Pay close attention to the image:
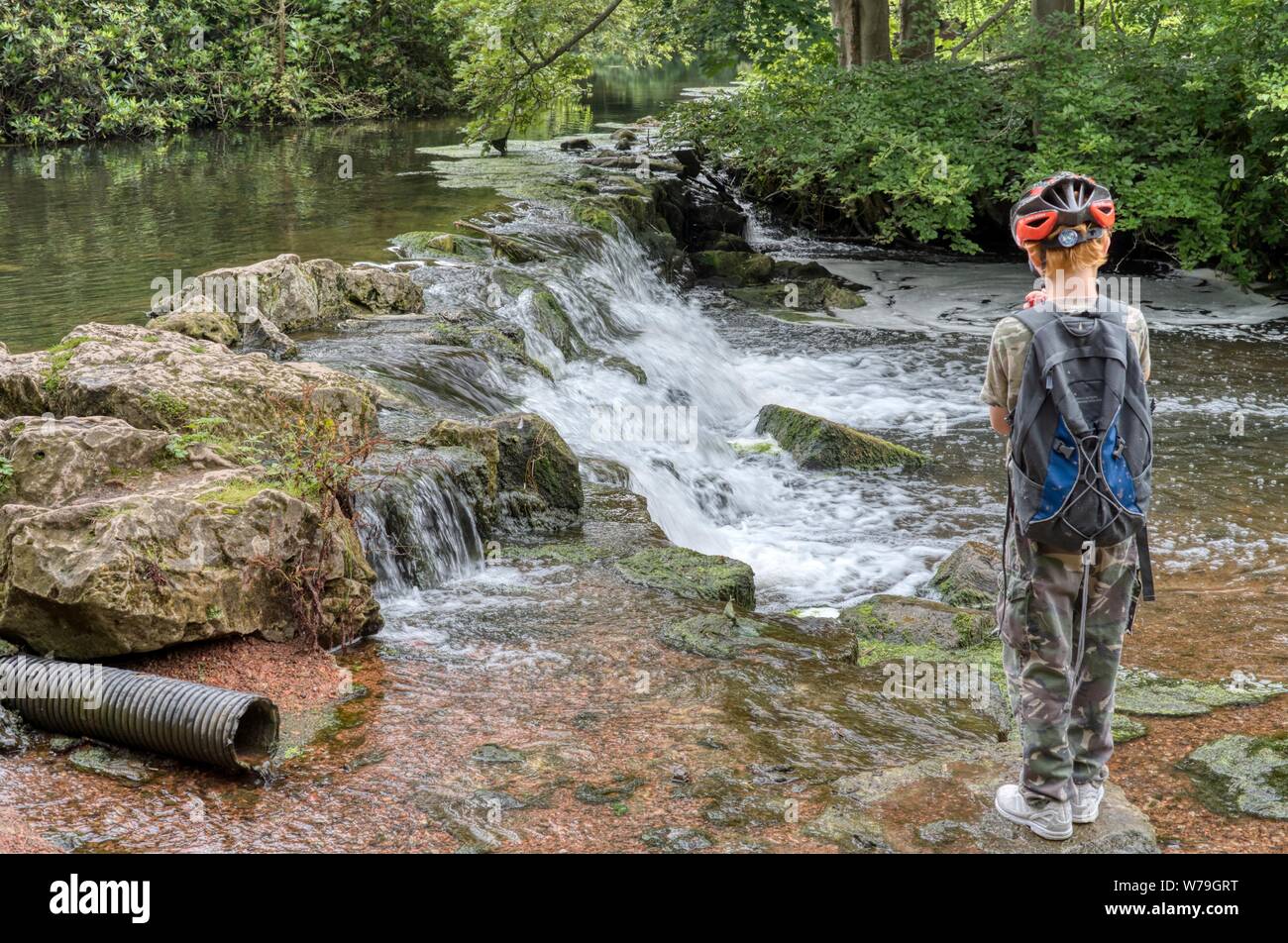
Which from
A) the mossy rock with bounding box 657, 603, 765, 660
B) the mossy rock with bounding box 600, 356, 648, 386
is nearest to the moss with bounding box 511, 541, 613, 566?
the mossy rock with bounding box 657, 603, 765, 660

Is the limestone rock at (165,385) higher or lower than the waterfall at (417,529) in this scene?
higher

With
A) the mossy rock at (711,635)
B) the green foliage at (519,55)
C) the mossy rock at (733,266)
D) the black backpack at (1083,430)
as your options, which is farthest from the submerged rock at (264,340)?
the green foliage at (519,55)

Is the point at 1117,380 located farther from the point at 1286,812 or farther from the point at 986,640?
the point at 986,640

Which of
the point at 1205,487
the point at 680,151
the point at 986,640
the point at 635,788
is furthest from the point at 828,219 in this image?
the point at 635,788

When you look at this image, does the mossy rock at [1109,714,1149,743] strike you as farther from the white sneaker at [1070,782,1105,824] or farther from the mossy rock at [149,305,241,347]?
the mossy rock at [149,305,241,347]

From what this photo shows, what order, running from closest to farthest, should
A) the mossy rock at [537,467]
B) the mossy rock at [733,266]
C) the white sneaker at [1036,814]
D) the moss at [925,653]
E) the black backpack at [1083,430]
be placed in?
1. the black backpack at [1083,430]
2. the white sneaker at [1036,814]
3. the moss at [925,653]
4. the mossy rock at [537,467]
5. the mossy rock at [733,266]

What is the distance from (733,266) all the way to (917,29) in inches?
200

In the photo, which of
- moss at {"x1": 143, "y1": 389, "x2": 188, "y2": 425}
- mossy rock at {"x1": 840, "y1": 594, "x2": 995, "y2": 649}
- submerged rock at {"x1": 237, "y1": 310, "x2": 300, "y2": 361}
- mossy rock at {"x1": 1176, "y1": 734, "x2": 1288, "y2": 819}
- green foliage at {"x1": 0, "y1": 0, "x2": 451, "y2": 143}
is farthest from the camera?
green foliage at {"x1": 0, "y1": 0, "x2": 451, "y2": 143}

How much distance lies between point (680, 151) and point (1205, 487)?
46.8 feet

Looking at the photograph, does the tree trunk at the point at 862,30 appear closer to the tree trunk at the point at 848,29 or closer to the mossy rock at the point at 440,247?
the tree trunk at the point at 848,29

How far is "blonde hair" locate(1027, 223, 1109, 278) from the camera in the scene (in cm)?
375

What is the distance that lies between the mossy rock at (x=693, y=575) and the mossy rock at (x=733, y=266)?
36.2 feet

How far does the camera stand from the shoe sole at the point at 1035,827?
13.1 feet

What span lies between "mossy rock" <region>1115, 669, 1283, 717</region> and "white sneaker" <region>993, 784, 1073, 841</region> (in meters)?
1.62
